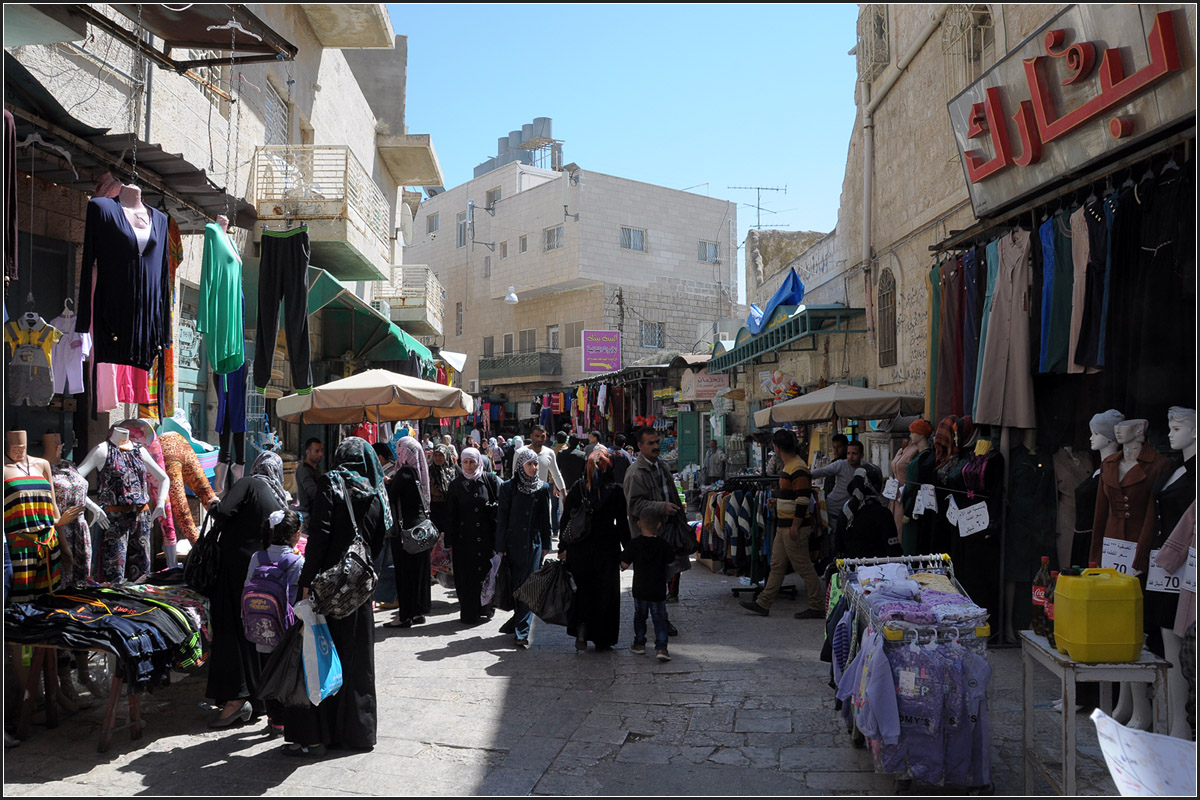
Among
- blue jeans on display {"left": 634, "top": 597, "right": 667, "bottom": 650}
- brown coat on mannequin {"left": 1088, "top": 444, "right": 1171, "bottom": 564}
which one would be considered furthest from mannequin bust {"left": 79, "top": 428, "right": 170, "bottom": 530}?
brown coat on mannequin {"left": 1088, "top": 444, "right": 1171, "bottom": 564}

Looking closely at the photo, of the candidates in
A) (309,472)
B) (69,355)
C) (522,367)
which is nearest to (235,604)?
(69,355)

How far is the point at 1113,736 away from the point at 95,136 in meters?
6.57

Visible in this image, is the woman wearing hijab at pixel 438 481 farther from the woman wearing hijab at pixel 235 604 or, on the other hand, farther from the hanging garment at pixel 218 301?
the woman wearing hijab at pixel 235 604

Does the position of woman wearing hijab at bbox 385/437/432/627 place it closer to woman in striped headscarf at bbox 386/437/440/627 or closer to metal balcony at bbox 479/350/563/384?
woman in striped headscarf at bbox 386/437/440/627

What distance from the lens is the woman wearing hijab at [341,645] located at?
15.0 ft

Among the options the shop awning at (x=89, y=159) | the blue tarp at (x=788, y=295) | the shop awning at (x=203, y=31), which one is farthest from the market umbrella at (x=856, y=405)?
the shop awning at (x=203, y=31)

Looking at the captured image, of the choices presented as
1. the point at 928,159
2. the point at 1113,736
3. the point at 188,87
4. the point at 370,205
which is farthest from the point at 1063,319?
the point at 370,205

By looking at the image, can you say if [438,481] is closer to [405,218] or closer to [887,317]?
[887,317]

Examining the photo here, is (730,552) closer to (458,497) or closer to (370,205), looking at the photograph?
(458,497)

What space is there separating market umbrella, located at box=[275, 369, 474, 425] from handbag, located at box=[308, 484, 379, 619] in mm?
4329

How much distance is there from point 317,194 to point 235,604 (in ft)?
26.3

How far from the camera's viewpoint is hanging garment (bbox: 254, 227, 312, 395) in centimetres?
834

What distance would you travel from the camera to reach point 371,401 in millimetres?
8836

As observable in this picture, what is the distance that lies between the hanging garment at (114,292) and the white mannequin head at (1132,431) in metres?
6.25
